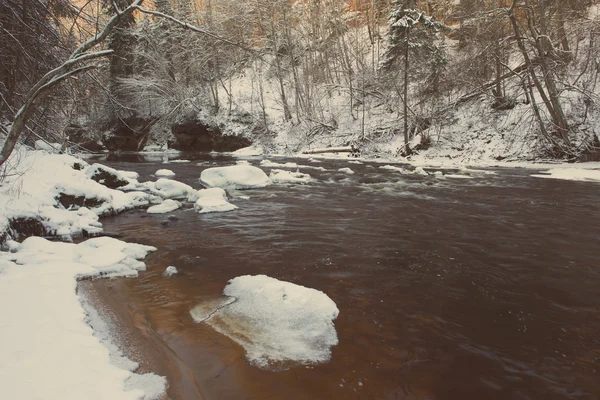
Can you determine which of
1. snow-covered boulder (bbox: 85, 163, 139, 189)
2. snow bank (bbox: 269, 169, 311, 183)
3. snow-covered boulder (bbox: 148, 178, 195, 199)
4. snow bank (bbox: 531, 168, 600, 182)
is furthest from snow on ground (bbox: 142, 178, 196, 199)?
snow bank (bbox: 531, 168, 600, 182)

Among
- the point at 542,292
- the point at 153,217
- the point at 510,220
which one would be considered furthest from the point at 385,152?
the point at 542,292

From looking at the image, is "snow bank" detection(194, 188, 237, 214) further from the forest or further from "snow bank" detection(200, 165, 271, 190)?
the forest

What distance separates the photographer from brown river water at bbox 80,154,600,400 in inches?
92.7

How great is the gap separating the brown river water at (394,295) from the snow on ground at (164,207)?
34 cm

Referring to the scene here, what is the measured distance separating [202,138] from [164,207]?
22970 mm

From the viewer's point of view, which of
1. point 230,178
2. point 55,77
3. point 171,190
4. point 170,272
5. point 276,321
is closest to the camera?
point 55,77

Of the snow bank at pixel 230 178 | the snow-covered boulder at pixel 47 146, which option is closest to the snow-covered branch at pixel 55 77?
→ the snow-covered boulder at pixel 47 146

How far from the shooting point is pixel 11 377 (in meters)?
1.83

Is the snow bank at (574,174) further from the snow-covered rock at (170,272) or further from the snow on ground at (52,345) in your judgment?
the snow on ground at (52,345)

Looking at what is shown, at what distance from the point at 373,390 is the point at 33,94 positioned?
355 centimetres

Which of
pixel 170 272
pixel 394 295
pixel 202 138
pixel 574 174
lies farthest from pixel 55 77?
pixel 202 138

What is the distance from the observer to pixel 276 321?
9.82 feet

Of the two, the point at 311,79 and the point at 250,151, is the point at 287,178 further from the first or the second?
the point at 311,79

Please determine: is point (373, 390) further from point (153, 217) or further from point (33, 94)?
point (153, 217)
